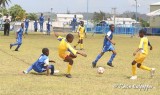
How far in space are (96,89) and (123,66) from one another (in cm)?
584

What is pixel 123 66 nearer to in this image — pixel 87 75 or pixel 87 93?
pixel 87 75

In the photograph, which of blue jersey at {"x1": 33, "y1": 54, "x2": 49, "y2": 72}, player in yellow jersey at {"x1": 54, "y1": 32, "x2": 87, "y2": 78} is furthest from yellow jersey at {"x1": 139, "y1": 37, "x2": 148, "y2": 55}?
blue jersey at {"x1": 33, "y1": 54, "x2": 49, "y2": 72}

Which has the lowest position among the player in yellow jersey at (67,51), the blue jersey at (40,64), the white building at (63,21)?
the blue jersey at (40,64)

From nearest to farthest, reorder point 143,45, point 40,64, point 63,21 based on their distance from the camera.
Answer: point 143,45 < point 40,64 < point 63,21

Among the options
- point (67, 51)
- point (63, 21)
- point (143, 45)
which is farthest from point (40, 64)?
point (63, 21)

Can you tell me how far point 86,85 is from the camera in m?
11.3

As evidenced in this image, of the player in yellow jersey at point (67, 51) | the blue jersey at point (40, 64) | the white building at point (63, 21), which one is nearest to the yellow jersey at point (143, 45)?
the player in yellow jersey at point (67, 51)

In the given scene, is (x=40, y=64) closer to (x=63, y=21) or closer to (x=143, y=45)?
(x=143, y=45)

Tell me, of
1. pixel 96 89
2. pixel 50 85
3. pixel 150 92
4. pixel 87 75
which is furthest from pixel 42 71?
pixel 150 92

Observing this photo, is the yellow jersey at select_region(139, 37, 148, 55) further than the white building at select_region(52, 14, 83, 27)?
No

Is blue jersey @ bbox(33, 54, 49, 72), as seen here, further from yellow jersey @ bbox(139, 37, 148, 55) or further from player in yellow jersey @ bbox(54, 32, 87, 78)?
yellow jersey @ bbox(139, 37, 148, 55)

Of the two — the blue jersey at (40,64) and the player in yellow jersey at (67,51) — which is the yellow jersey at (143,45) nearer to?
the player in yellow jersey at (67,51)

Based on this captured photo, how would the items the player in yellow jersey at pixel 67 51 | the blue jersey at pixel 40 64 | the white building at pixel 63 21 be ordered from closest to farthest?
the player in yellow jersey at pixel 67 51 < the blue jersey at pixel 40 64 < the white building at pixel 63 21

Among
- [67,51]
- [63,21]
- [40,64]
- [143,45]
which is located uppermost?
[63,21]
